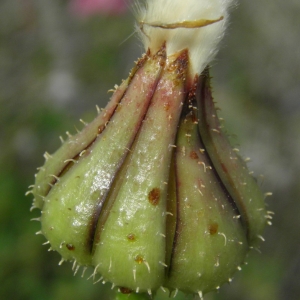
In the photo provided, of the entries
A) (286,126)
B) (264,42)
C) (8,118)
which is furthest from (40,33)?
(286,126)

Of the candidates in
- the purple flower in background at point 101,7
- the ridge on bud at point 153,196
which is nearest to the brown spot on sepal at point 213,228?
the ridge on bud at point 153,196

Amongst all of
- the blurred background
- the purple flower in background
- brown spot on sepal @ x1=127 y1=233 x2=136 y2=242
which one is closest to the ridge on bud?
brown spot on sepal @ x1=127 y1=233 x2=136 y2=242

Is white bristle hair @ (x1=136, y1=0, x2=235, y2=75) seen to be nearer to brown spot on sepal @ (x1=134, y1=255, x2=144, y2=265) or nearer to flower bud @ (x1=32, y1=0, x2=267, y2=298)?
flower bud @ (x1=32, y1=0, x2=267, y2=298)

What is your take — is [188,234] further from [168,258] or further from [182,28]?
[182,28]

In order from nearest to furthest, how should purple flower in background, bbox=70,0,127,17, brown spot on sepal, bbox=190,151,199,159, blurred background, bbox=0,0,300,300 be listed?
brown spot on sepal, bbox=190,151,199,159 < blurred background, bbox=0,0,300,300 < purple flower in background, bbox=70,0,127,17

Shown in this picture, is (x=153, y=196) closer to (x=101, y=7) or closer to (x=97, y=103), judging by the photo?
(x=97, y=103)

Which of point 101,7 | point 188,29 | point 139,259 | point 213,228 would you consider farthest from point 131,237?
point 101,7

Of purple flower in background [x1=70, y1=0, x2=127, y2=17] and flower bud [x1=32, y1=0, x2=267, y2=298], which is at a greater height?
purple flower in background [x1=70, y1=0, x2=127, y2=17]
